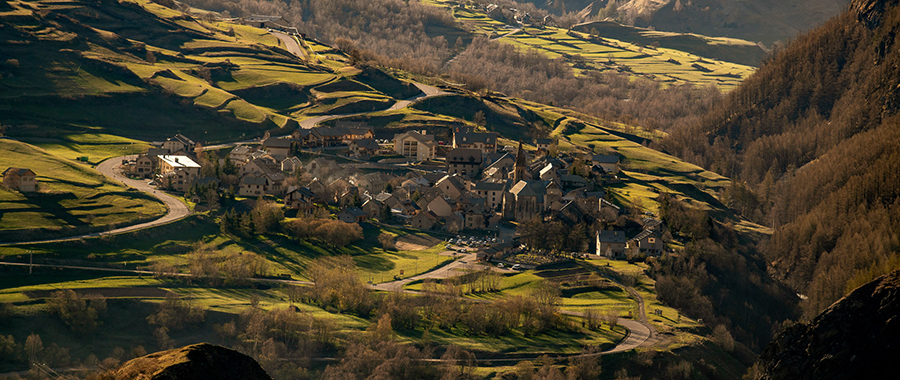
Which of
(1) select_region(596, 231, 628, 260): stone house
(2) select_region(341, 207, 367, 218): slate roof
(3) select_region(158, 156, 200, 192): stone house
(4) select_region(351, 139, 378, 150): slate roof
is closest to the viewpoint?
(1) select_region(596, 231, 628, 260): stone house

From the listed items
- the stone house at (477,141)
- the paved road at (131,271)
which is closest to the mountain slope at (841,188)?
the stone house at (477,141)

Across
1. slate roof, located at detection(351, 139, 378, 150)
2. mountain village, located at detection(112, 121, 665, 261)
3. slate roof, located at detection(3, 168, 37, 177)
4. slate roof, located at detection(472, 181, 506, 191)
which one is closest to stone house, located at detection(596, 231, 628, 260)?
mountain village, located at detection(112, 121, 665, 261)

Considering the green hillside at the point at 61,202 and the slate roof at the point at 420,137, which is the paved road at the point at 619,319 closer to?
the green hillside at the point at 61,202

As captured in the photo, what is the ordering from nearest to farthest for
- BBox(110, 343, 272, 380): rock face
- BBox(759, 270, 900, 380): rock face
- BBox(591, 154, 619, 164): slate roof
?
BBox(759, 270, 900, 380): rock face
BBox(110, 343, 272, 380): rock face
BBox(591, 154, 619, 164): slate roof

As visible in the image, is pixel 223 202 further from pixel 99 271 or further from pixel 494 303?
pixel 494 303

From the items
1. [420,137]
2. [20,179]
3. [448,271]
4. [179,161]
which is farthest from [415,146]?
[20,179]

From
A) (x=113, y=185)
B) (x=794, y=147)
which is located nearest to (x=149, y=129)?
(x=113, y=185)

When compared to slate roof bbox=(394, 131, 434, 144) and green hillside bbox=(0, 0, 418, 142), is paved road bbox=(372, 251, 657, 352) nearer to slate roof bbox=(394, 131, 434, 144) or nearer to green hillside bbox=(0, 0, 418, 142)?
slate roof bbox=(394, 131, 434, 144)
